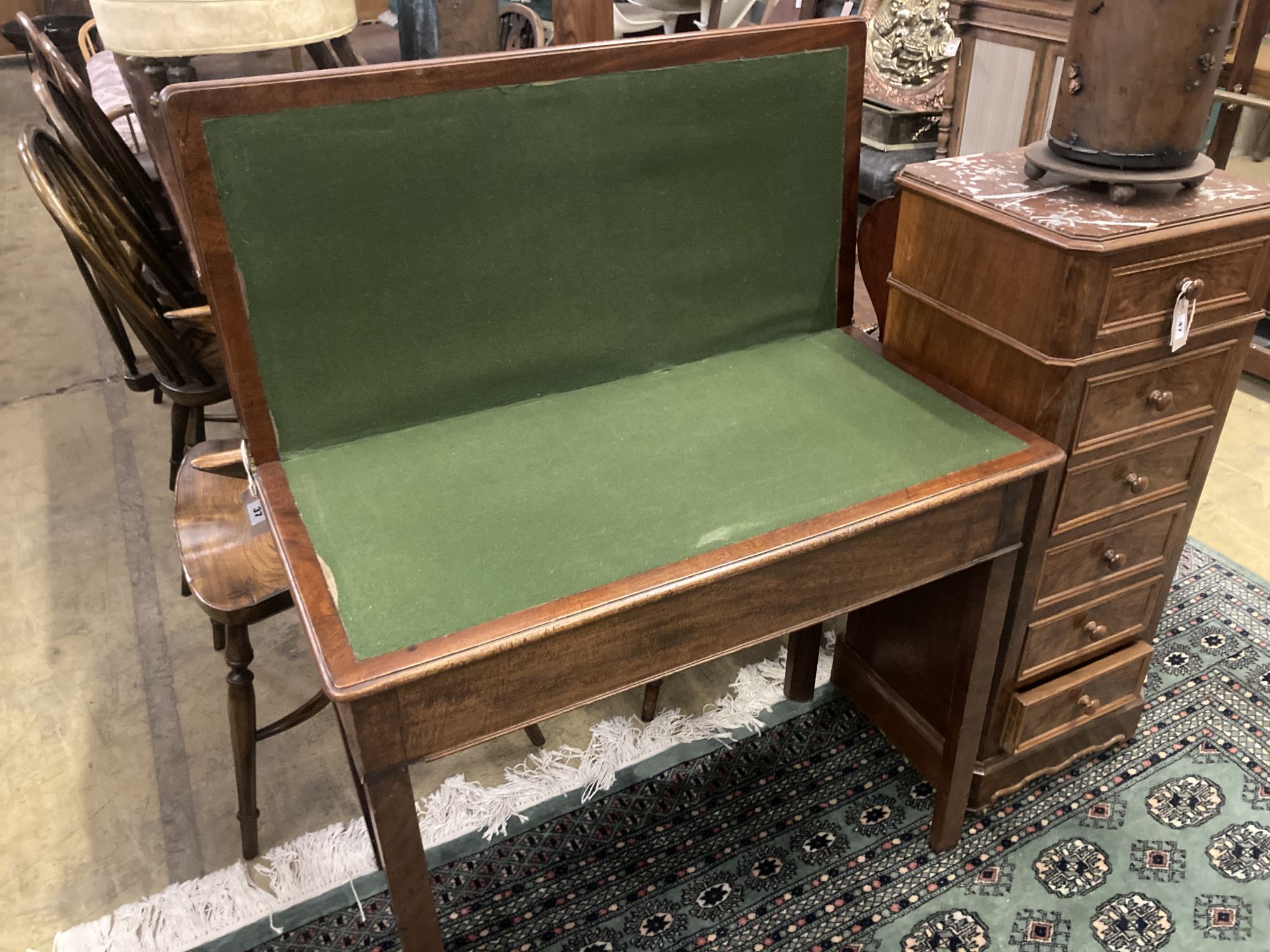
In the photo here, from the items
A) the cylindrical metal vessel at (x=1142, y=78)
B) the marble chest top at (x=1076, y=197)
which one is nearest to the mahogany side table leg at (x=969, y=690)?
the marble chest top at (x=1076, y=197)

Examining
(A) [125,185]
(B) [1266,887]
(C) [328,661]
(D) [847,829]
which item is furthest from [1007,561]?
(A) [125,185]

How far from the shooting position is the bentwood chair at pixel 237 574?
1.38 meters

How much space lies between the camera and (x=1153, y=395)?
130cm

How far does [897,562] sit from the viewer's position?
1175mm

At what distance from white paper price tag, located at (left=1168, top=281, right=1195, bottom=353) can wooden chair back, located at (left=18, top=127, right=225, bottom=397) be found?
1628mm

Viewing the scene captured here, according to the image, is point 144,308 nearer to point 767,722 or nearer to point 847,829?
point 767,722

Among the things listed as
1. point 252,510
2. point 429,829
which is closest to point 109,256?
point 252,510

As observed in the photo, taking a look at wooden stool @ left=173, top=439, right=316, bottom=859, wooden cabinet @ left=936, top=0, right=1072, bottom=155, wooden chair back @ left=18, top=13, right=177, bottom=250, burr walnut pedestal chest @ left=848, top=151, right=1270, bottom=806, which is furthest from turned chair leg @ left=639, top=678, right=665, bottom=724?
wooden cabinet @ left=936, top=0, right=1072, bottom=155

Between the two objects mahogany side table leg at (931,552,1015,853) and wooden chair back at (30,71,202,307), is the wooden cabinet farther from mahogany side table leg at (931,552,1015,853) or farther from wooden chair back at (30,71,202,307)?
wooden chair back at (30,71,202,307)

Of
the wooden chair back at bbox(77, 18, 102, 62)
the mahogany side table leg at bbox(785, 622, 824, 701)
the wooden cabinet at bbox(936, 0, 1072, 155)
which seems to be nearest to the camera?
the mahogany side table leg at bbox(785, 622, 824, 701)

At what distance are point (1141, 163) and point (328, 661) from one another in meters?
1.11

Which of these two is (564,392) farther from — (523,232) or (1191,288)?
(1191,288)

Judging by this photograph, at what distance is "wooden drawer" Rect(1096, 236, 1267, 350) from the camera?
1166 mm

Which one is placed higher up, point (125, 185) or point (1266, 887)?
point (125, 185)
